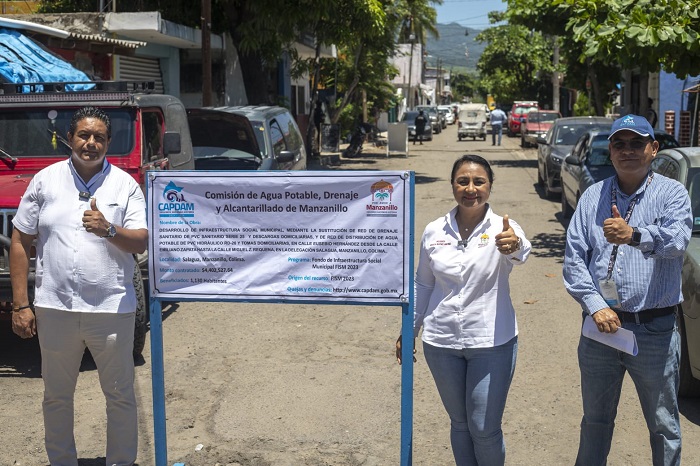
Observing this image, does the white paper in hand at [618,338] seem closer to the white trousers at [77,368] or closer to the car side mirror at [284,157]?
the white trousers at [77,368]

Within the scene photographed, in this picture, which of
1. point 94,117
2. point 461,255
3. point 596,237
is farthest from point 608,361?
point 94,117

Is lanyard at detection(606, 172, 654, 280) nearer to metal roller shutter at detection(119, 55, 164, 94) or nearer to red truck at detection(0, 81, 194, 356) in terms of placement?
red truck at detection(0, 81, 194, 356)

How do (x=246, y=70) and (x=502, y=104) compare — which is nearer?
(x=246, y=70)

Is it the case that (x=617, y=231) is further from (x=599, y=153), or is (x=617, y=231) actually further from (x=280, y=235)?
(x=599, y=153)

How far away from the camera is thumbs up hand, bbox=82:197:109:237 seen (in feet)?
13.8

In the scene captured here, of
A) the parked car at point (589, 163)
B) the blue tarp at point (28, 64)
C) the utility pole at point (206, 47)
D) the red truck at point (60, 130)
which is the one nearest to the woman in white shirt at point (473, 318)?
the red truck at point (60, 130)

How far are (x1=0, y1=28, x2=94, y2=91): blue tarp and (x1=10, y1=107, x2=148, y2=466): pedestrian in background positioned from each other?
700 centimetres

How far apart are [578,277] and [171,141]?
510 centimetres

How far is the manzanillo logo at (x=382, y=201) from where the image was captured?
4.23 metres

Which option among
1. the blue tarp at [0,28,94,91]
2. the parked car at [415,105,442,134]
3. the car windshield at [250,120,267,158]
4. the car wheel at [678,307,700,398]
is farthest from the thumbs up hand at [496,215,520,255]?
the parked car at [415,105,442,134]

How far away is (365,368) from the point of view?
6910 mm

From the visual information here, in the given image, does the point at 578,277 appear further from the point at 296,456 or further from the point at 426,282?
the point at 296,456

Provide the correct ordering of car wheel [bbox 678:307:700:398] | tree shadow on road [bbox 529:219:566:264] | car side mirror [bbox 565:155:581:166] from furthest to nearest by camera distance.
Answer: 1. car side mirror [bbox 565:155:581:166]
2. tree shadow on road [bbox 529:219:566:264]
3. car wheel [bbox 678:307:700:398]

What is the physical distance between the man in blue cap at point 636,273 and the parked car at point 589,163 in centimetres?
862
